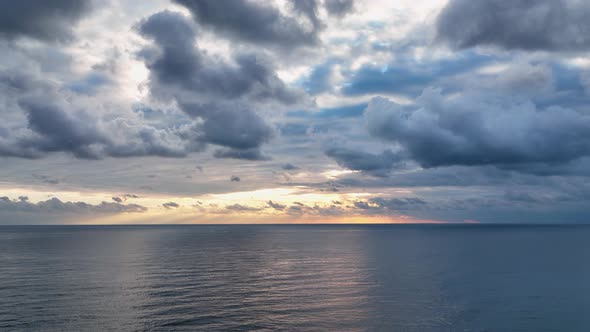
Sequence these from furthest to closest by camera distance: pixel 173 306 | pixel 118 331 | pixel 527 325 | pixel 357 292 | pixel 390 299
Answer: pixel 357 292
pixel 390 299
pixel 173 306
pixel 527 325
pixel 118 331

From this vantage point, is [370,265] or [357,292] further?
[370,265]

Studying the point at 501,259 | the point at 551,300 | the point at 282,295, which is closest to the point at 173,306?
the point at 282,295

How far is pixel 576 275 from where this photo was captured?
76.7m

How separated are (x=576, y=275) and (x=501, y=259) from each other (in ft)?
88.2

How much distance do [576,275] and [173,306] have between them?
238 feet

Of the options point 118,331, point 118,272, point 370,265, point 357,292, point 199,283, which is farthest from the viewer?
point 370,265

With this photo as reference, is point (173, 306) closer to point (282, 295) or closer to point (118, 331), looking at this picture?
point (118, 331)

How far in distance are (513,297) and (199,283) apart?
4611cm

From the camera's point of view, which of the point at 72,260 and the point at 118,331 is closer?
the point at 118,331

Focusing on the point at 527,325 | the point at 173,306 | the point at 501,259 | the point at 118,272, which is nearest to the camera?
the point at 527,325

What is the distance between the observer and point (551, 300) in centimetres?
5503

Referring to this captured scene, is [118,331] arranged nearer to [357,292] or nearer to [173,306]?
[173,306]

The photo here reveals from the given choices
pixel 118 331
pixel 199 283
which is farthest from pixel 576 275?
pixel 118 331

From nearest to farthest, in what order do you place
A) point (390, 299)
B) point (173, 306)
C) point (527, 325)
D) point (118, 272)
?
point (527, 325) → point (173, 306) → point (390, 299) → point (118, 272)
